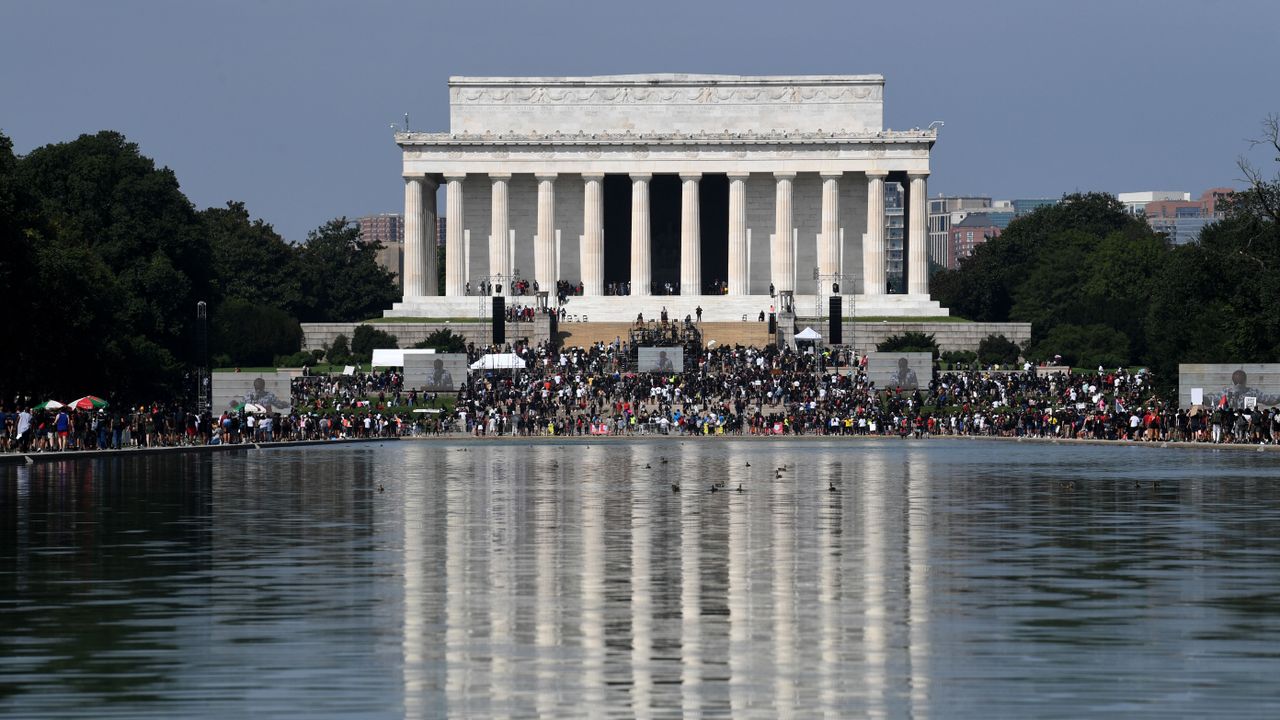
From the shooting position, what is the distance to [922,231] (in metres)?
136

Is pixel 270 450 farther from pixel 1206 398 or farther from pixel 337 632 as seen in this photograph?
pixel 337 632

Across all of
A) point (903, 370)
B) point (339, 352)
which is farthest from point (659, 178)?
point (903, 370)

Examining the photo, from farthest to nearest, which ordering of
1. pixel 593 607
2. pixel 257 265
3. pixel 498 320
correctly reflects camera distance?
pixel 257 265 → pixel 498 320 → pixel 593 607

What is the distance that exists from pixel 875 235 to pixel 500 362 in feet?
120

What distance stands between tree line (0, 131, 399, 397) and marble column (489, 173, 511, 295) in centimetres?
1576

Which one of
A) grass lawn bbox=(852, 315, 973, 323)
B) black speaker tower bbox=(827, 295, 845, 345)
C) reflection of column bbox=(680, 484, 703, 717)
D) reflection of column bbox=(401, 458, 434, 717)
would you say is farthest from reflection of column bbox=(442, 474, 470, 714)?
grass lawn bbox=(852, 315, 973, 323)

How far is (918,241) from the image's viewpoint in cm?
13588

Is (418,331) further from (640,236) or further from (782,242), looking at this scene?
(782,242)

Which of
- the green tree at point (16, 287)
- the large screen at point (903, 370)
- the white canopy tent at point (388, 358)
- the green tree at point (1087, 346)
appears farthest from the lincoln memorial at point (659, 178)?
the green tree at point (16, 287)

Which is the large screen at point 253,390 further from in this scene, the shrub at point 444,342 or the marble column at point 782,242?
the marble column at point 782,242

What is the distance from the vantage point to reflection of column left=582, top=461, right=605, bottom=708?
18.8m

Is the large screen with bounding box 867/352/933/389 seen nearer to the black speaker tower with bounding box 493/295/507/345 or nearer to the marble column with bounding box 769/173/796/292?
the black speaker tower with bounding box 493/295/507/345

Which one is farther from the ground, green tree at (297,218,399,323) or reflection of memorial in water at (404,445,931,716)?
green tree at (297,218,399,323)

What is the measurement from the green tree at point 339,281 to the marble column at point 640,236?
97.6 feet
